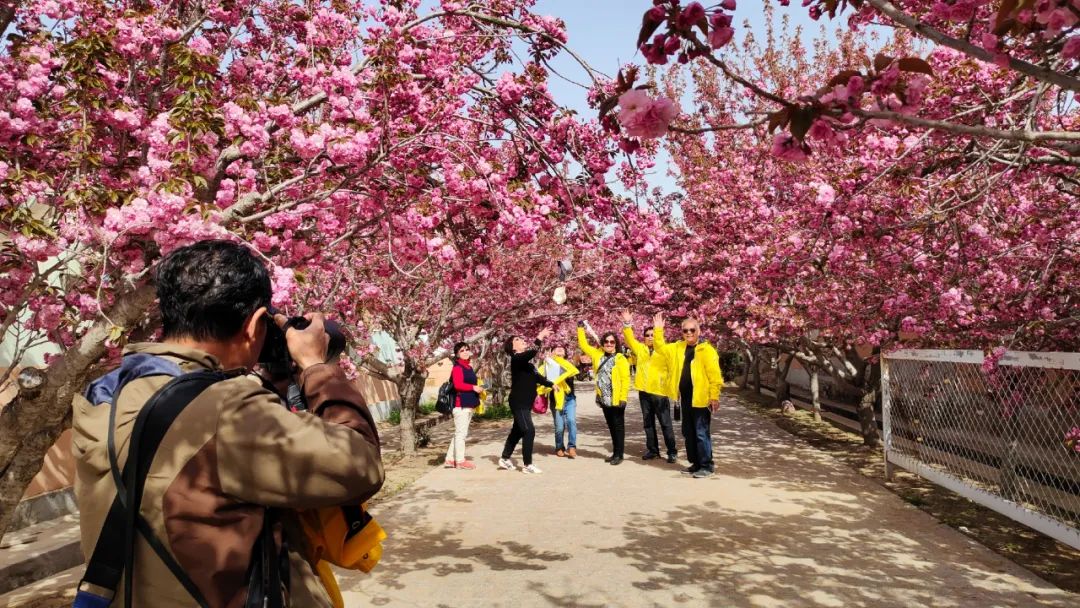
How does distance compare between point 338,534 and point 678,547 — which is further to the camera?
point 678,547

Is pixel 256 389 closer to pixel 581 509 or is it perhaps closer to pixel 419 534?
pixel 419 534

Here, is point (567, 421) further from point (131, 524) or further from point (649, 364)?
point (131, 524)

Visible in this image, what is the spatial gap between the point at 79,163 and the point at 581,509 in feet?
18.4

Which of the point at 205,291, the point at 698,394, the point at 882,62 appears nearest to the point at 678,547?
the point at 698,394

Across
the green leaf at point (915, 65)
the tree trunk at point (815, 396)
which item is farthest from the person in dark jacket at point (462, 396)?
the tree trunk at point (815, 396)

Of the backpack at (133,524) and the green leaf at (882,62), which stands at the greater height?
the green leaf at (882,62)

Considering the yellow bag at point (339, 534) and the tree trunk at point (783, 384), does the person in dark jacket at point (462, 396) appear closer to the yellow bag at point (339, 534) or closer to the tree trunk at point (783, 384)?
the yellow bag at point (339, 534)

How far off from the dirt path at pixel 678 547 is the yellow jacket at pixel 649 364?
1.42 meters

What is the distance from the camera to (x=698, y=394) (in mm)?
10062

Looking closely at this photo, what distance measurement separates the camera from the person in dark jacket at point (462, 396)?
37.3 ft

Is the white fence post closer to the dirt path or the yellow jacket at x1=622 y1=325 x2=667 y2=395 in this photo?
the dirt path

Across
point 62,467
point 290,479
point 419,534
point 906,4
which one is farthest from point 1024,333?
point 62,467

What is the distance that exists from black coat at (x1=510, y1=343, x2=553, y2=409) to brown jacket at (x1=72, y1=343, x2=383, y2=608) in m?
9.34

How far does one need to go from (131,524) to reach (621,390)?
10.3m
